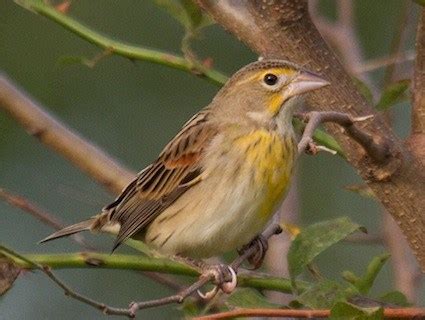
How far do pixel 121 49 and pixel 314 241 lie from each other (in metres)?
0.64

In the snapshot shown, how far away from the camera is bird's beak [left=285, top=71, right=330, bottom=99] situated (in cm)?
229

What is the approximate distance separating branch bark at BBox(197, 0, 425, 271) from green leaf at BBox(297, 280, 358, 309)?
0.15m

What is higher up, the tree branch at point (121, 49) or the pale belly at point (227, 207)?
the tree branch at point (121, 49)

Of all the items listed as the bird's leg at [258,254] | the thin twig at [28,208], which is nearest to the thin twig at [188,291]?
the bird's leg at [258,254]

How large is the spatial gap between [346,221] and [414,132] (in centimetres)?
22

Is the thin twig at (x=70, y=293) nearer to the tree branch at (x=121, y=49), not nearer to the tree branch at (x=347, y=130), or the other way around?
the tree branch at (x=347, y=130)

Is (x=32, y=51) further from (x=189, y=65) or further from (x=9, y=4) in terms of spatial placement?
(x=189, y=65)

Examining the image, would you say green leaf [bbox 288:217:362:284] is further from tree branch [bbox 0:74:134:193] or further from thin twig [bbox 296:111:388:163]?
tree branch [bbox 0:74:134:193]

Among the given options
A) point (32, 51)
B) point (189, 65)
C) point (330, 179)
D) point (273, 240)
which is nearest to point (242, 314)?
point (189, 65)

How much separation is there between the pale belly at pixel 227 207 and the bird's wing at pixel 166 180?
49mm

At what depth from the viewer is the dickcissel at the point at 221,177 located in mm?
2920

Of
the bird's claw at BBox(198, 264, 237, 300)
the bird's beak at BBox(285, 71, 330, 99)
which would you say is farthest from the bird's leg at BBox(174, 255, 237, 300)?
the bird's beak at BBox(285, 71, 330, 99)

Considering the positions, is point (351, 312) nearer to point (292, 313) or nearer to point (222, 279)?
point (292, 313)

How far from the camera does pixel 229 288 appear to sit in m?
2.36
